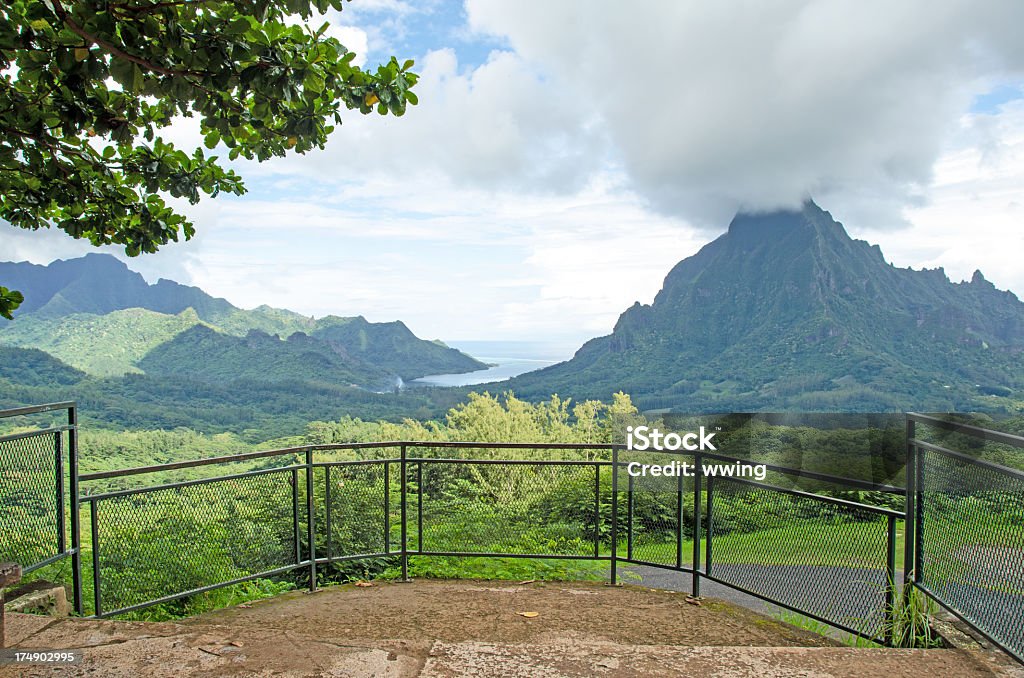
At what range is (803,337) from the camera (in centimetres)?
6119

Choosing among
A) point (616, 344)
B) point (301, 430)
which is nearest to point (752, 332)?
point (616, 344)

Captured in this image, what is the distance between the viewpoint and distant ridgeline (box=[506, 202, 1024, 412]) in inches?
2041

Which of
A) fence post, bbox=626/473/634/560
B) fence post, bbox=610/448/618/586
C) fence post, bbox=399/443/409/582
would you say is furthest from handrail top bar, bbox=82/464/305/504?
fence post, bbox=626/473/634/560

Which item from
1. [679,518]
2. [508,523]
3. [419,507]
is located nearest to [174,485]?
[419,507]

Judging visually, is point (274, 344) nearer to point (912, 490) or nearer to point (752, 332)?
point (752, 332)

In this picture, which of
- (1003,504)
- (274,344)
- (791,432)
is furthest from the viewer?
(274,344)

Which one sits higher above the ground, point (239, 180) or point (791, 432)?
point (239, 180)

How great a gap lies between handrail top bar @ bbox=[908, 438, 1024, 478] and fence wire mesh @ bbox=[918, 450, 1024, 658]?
0.01 m

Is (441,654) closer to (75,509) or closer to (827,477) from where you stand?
(827,477)

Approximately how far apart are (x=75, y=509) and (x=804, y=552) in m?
4.44

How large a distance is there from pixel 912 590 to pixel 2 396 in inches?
2152

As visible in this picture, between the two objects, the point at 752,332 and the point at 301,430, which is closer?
the point at 301,430

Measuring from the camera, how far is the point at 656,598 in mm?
4891

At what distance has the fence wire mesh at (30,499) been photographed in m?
3.65
